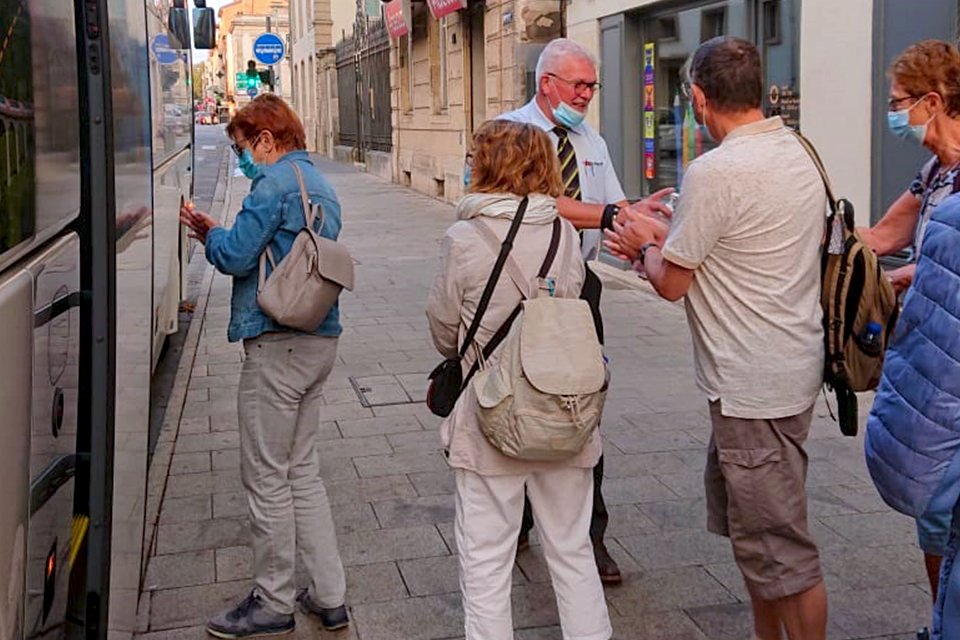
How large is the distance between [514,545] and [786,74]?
21.2ft

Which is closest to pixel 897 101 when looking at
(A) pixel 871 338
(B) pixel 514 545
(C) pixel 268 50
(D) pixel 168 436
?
(A) pixel 871 338

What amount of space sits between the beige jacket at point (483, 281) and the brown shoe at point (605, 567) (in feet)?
3.38

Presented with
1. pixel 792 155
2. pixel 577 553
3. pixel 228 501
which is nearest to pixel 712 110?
pixel 792 155

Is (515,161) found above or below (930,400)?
above

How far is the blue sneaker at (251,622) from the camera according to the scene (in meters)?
4.05

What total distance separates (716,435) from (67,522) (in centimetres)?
176

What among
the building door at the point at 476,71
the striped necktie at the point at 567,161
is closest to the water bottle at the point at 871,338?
the striped necktie at the point at 567,161

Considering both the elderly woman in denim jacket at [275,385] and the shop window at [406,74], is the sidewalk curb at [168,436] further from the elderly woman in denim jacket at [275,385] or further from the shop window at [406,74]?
the shop window at [406,74]

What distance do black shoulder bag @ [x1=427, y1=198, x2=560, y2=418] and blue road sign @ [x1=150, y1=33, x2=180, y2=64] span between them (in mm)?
3799

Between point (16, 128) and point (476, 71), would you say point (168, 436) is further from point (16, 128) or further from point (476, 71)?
point (476, 71)

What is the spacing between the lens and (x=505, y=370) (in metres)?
3.34

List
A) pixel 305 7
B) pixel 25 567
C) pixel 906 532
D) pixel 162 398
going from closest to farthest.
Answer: pixel 25 567 < pixel 906 532 < pixel 162 398 < pixel 305 7

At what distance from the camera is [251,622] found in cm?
405

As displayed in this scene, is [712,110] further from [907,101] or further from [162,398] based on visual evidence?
[162,398]
